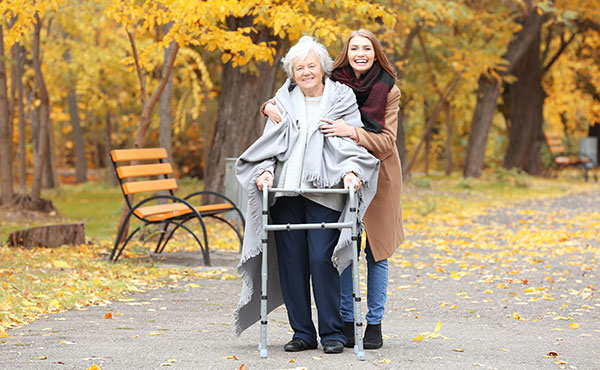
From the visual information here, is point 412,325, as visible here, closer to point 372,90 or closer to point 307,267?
point 307,267

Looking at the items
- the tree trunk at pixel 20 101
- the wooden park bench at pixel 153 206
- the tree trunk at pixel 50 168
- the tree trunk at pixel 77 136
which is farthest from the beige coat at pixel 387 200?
the tree trunk at pixel 77 136

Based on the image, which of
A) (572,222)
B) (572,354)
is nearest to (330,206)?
(572,354)

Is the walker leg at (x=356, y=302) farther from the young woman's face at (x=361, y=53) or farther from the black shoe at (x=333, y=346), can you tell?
the young woman's face at (x=361, y=53)

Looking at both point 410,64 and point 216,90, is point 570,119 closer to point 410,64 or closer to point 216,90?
point 410,64

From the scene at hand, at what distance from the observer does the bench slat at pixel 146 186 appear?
877 centimetres

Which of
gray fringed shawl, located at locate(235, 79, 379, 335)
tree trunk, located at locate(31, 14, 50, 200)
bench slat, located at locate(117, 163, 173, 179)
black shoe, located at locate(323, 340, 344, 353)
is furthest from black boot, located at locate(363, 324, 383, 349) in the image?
tree trunk, located at locate(31, 14, 50, 200)

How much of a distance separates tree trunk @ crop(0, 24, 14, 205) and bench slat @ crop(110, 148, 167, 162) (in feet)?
13.8

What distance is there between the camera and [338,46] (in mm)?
14719

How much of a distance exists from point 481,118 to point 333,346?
→ 1930cm

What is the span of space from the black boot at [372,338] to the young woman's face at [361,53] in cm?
145

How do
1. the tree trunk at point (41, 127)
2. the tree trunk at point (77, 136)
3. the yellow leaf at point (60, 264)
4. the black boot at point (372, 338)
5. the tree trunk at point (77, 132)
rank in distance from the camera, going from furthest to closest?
the tree trunk at point (77, 136), the tree trunk at point (77, 132), the tree trunk at point (41, 127), the yellow leaf at point (60, 264), the black boot at point (372, 338)

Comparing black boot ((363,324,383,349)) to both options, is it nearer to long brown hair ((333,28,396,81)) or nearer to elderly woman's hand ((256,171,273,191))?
elderly woman's hand ((256,171,273,191))

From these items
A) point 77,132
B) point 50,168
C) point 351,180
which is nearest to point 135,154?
point 351,180

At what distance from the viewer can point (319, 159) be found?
4.70m
